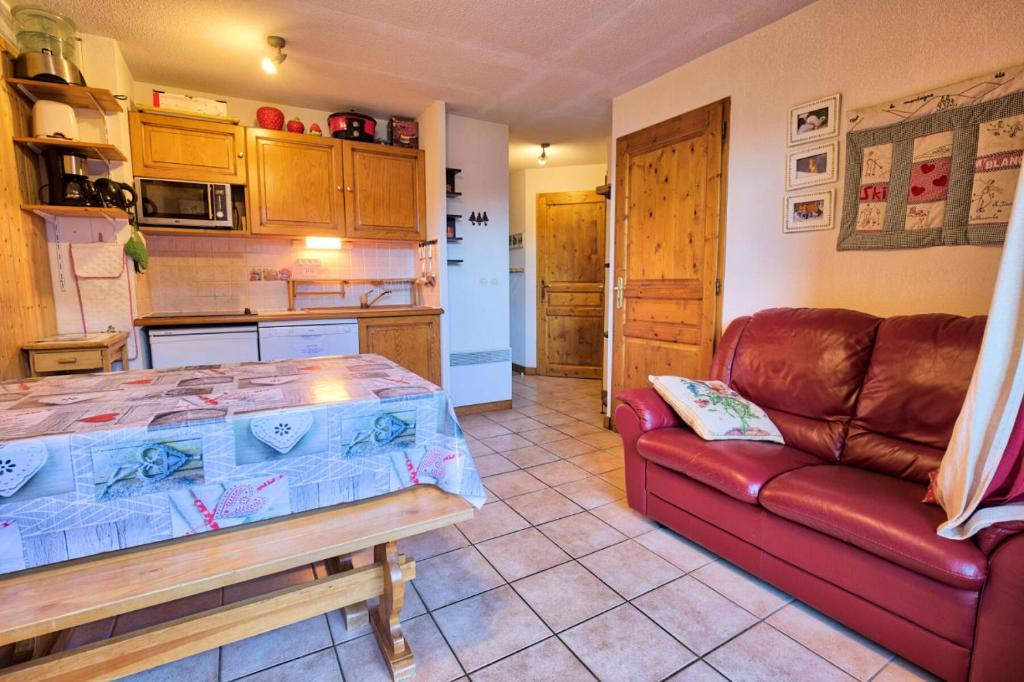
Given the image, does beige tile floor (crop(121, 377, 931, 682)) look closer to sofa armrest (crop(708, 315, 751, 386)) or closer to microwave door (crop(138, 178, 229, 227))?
sofa armrest (crop(708, 315, 751, 386))

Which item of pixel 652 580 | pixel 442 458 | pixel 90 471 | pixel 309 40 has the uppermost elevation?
pixel 309 40

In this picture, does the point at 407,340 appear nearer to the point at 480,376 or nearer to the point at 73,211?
the point at 480,376

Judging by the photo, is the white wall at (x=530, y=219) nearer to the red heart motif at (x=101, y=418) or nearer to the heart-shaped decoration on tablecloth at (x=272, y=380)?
the heart-shaped decoration on tablecloth at (x=272, y=380)

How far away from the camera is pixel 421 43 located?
2.88m

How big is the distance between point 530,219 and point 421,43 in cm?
338

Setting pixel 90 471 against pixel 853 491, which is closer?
pixel 90 471

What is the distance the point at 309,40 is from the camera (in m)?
2.83

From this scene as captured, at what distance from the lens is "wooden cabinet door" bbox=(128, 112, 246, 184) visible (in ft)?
10.4

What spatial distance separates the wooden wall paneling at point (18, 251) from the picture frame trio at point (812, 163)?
158 inches

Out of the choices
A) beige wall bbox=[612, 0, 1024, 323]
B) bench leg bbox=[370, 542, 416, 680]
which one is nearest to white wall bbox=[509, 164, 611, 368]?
beige wall bbox=[612, 0, 1024, 323]

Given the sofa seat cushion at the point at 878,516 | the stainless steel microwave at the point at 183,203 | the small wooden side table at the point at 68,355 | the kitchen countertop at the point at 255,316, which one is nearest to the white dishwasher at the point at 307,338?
the kitchen countertop at the point at 255,316

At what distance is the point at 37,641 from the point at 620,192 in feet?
12.5

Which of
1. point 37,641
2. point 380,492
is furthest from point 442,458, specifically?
point 37,641

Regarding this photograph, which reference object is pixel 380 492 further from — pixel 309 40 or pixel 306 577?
pixel 309 40
